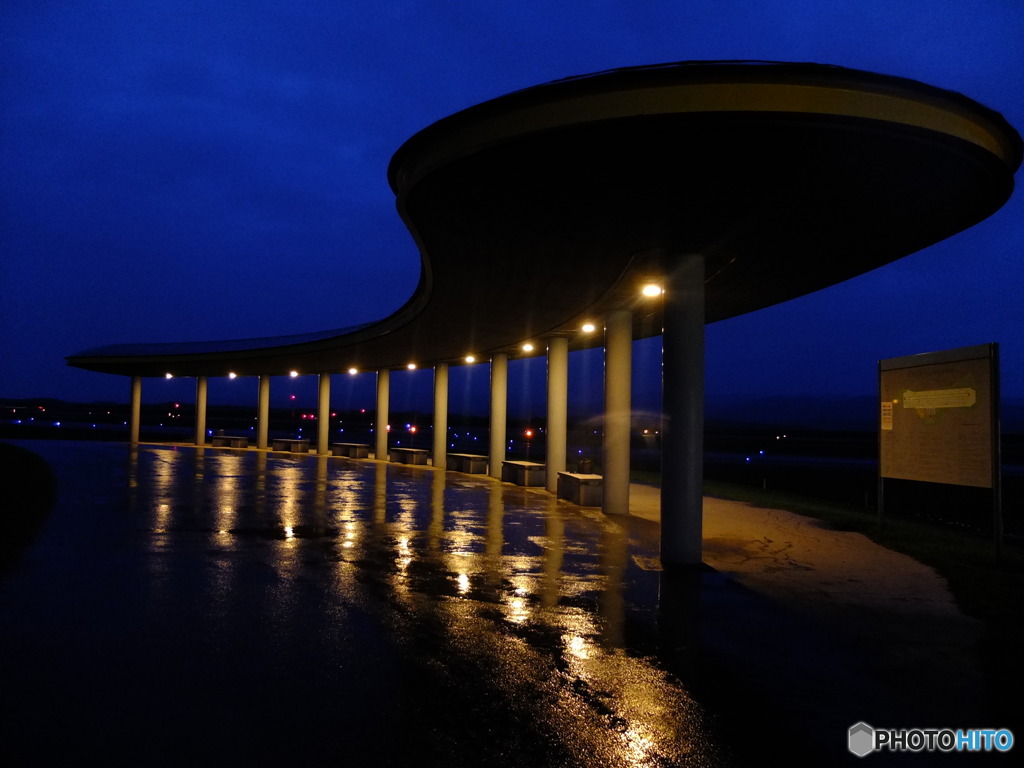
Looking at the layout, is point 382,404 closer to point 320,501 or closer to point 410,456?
point 410,456

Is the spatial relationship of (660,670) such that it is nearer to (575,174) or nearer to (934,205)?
(575,174)

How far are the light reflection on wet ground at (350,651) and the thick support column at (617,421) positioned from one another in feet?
12.5

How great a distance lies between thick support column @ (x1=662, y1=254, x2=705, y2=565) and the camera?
403 inches

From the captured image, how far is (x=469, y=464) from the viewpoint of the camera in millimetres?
28531

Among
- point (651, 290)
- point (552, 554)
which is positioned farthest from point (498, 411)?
point (552, 554)

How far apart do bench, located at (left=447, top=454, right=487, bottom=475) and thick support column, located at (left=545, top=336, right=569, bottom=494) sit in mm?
7265

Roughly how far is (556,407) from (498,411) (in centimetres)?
A: 605

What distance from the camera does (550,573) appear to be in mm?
9102

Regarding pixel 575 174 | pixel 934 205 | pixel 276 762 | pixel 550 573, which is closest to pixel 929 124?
pixel 934 205

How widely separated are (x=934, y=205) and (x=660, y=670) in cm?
670

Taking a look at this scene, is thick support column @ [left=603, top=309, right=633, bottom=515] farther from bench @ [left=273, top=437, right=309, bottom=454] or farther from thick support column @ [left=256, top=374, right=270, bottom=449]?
thick support column @ [left=256, top=374, right=270, bottom=449]

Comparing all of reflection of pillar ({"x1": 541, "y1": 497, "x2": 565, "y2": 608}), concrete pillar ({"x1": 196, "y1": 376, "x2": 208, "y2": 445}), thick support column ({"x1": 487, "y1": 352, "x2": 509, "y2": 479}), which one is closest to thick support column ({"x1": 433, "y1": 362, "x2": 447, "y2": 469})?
thick support column ({"x1": 487, "y1": 352, "x2": 509, "y2": 479})

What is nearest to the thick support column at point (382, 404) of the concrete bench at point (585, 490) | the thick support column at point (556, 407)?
the thick support column at point (556, 407)

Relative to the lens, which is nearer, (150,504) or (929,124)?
(929,124)
